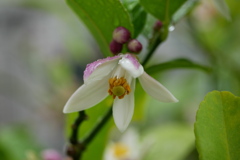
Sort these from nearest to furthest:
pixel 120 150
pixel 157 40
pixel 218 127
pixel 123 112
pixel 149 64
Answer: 1. pixel 218 127
2. pixel 123 112
3. pixel 157 40
4. pixel 120 150
5. pixel 149 64

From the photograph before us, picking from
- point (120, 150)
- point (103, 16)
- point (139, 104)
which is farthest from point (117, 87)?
point (120, 150)

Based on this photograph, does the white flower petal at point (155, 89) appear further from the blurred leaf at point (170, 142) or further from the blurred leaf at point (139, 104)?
the blurred leaf at point (170, 142)

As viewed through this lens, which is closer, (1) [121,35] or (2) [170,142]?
(1) [121,35]

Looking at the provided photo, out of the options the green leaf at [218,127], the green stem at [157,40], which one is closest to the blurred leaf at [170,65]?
the green stem at [157,40]

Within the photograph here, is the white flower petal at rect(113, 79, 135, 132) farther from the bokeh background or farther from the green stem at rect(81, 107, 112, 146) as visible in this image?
the bokeh background

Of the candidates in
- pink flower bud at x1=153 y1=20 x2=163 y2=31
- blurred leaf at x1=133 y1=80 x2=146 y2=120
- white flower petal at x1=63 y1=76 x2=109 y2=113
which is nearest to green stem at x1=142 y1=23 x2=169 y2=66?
pink flower bud at x1=153 y1=20 x2=163 y2=31

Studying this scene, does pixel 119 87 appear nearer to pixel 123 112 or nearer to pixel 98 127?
pixel 123 112

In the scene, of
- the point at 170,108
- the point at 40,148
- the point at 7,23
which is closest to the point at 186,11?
the point at 40,148
